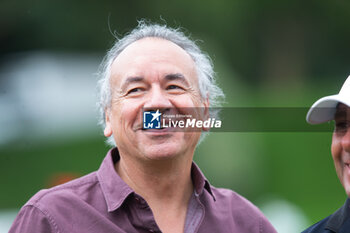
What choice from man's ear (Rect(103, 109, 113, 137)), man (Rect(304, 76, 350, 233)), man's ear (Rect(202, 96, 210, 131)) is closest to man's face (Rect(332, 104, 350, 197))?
man (Rect(304, 76, 350, 233))

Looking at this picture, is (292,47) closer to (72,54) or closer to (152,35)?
(72,54)

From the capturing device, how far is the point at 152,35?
2682 mm

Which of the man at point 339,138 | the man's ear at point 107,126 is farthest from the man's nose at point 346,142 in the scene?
the man's ear at point 107,126

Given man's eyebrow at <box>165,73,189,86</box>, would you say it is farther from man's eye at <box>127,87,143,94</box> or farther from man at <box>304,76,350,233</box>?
man at <box>304,76,350,233</box>

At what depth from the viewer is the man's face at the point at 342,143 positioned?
2229 mm

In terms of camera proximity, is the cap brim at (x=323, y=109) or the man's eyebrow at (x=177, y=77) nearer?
the cap brim at (x=323, y=109)

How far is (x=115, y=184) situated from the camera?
7.90 ft

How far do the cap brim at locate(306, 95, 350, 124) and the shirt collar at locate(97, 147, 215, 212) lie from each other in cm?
61

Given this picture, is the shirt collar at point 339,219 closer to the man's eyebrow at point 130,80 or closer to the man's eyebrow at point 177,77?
the man's eyebrow at point 177,77

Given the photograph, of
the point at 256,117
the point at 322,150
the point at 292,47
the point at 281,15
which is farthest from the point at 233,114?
the point at 281,15

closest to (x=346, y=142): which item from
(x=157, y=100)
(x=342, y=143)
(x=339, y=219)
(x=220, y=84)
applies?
(x=342, y=143)

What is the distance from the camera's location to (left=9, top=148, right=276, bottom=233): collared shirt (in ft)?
7.29

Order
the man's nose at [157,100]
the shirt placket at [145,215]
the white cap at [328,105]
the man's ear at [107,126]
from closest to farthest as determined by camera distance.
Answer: the white cap at [328,105]
the shirt placket at [145,215]
the man's nose at [157,100]
the man's ear at [107,126]

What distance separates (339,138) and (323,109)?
0.13 metres
